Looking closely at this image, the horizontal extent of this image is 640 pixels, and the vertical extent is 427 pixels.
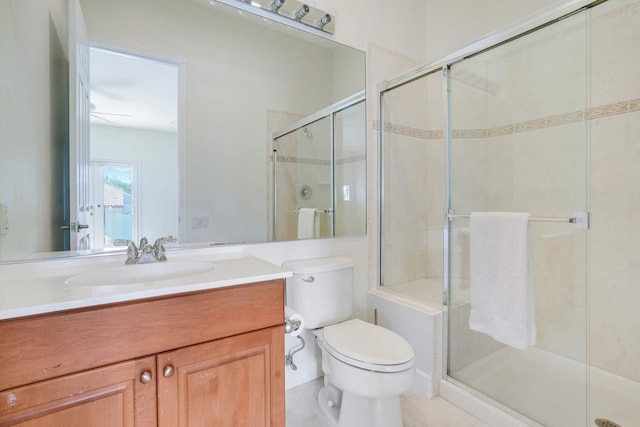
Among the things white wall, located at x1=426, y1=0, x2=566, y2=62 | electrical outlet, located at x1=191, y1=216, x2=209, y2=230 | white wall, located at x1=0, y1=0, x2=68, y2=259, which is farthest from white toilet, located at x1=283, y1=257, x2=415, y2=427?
white wall, located at x1=426, y1=0, x2=566, y2=62

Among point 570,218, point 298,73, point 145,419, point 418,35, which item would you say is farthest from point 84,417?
point 418,35

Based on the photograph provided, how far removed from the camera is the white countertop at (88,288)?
73cm

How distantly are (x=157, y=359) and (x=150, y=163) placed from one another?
83 cm

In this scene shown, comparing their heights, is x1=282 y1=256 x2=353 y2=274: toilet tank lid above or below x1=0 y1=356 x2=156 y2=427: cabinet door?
above

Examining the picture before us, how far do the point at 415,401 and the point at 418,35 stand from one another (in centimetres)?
254

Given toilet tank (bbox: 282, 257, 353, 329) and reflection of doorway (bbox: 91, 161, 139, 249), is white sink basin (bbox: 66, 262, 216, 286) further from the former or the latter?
toilet tank (bbox: 282, 257, 353, 329)

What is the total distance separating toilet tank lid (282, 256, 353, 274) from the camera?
5.17ft

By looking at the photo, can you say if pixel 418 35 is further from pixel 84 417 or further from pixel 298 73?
pixel 84 417

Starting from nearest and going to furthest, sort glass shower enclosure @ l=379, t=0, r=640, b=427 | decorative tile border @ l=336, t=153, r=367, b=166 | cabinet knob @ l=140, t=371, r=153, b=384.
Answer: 1. cabinet knob @ l=140, t=371, r=153, b=384
2. glass shower enclosure @ l=379, t=0, r=640, b=427
3. decorative tile border @ l=336, t=153, r=367, b=166

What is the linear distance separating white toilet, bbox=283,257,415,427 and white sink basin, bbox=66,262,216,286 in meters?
0.52

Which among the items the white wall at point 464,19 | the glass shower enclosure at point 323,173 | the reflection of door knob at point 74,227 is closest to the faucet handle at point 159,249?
the reflection of door knob at point 74,227

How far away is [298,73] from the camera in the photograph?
178cm

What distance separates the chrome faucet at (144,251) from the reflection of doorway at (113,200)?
0.18ft

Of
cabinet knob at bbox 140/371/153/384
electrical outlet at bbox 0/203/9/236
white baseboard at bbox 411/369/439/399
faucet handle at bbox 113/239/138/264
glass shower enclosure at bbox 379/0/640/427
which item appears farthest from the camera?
white baseboard at bbox 411/369/439/399
